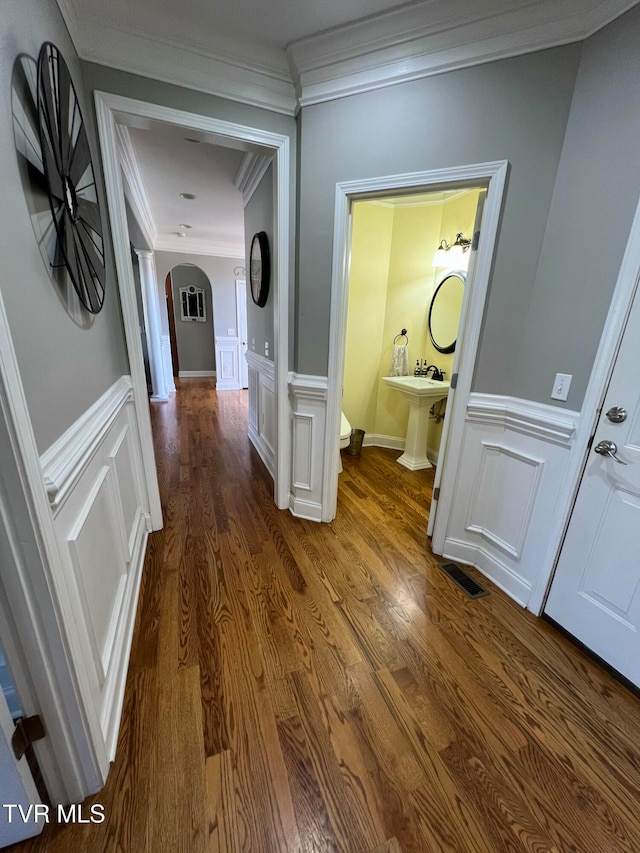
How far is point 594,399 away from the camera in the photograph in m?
1.34

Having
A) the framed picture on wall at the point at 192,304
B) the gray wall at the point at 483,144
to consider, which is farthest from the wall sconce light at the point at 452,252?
the framed picture on wall at the point at 192,304

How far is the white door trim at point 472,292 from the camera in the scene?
1514 millimetres

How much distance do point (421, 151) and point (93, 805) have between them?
2.71m

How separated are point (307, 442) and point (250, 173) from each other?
226 cm

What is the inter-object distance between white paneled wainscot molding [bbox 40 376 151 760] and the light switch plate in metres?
1.84

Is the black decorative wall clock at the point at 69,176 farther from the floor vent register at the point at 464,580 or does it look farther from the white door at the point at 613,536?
the floor vent register at the point at 464,580

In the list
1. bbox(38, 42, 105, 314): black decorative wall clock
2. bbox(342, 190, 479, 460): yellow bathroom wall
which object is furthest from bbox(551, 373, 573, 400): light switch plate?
bbox(38, 42, 105, 314): black decorative wall clock

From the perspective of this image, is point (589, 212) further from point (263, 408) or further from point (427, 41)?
point (263, 408)

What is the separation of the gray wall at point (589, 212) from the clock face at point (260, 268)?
189 centimetres

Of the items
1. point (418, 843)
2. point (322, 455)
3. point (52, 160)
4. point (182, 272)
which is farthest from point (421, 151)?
point (182, 272)

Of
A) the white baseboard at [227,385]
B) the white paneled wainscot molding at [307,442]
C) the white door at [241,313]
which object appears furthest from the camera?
the white baseboard at [227,385]

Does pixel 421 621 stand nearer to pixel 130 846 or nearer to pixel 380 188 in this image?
pixel 130 846

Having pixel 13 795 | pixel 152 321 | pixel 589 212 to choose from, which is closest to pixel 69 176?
pixel 13 795

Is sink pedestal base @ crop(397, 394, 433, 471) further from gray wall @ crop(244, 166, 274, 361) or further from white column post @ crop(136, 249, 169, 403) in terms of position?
white column post @ crop(136, 249, 169, 403)
